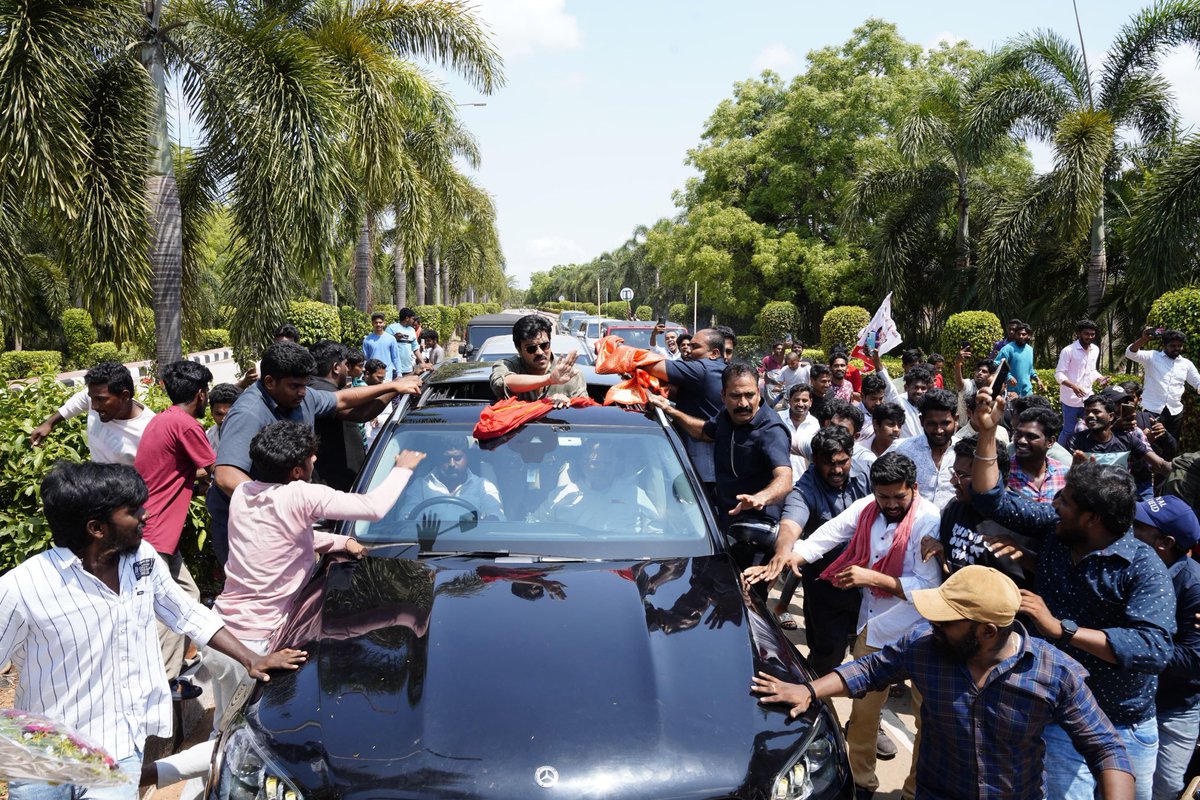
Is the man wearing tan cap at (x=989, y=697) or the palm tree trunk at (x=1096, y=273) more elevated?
the palm tree trunk at (x=1096, y=273)

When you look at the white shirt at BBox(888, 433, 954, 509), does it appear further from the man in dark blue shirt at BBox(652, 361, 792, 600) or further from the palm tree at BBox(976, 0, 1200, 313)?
the palm tree at BBox(976, 0, 1200, 313)

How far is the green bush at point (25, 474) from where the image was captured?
5.50 metres

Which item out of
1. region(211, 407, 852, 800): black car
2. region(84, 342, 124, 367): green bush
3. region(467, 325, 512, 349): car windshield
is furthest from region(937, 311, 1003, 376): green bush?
region(84, 342, 124, 367): green bush

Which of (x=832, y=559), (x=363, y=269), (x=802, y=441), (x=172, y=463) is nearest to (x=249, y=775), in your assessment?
(x=172, y=463)

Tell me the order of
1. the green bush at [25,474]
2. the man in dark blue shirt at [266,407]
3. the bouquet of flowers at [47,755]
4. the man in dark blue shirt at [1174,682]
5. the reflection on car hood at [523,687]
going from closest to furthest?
the bouquet of flowers at [47,755] < the reflection on car hood at [523,687] < the man in dark blue shirt at [1174,682] < the man in dark blue shirt at [266,407] < the green bush at [25,474]

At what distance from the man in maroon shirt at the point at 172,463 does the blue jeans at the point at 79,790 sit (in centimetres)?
182

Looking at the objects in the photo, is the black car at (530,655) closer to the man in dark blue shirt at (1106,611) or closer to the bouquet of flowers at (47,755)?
the bouquet of flowers at (47,755)

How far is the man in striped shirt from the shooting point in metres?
2.59

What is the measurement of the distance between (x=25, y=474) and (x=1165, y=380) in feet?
30.3

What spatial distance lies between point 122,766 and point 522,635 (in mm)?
1238

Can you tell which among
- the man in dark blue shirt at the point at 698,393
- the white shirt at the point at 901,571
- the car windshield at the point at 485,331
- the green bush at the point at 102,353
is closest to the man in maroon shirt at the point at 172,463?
the man in dark blue shirt at the point at 698,393

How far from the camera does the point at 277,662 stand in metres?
2.89

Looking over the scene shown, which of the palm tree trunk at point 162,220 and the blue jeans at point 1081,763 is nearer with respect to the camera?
the blue jeans at point 1081,763

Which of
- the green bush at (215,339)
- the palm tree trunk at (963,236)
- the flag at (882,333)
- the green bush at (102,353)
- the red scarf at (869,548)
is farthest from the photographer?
the green bush at (215,339)
